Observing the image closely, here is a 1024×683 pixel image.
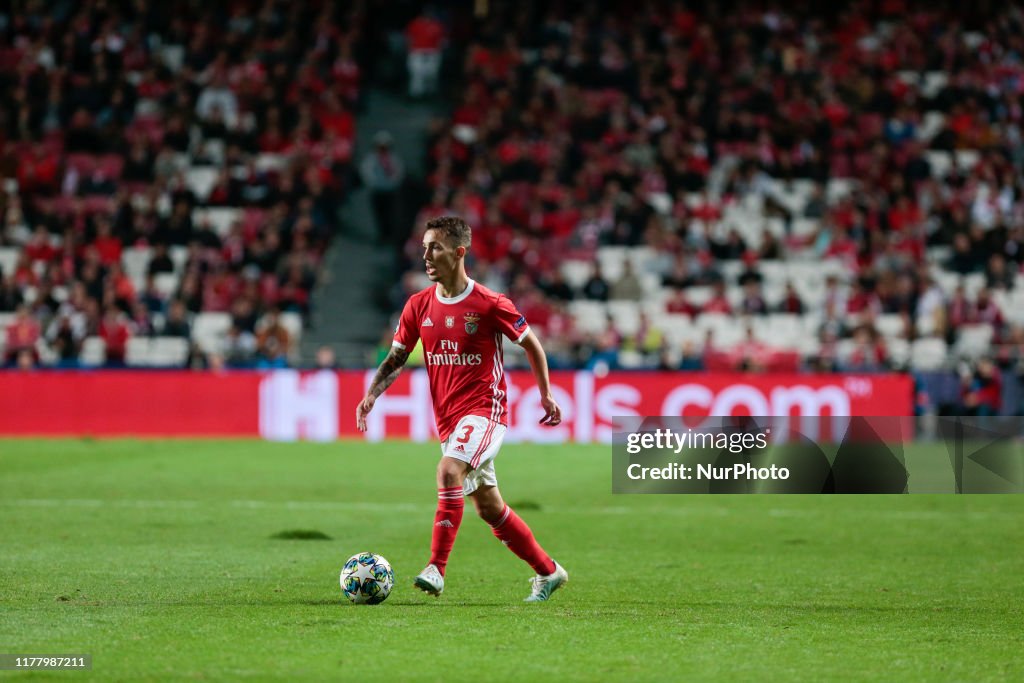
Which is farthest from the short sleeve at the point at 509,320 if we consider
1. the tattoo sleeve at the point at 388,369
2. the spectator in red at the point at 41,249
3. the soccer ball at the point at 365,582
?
the spectator in red at the point at 41,249

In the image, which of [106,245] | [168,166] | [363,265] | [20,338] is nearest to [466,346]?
[20,338]

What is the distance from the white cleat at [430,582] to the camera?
322 inches

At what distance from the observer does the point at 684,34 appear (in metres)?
32.9

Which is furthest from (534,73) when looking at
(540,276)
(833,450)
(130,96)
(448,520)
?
(448,520)

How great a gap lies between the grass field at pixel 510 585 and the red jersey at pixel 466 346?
1.16m

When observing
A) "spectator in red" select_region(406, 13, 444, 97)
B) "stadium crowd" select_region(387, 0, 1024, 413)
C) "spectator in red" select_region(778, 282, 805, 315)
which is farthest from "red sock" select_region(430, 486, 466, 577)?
"spectator in red" select_region(406, 13, 444, 97)

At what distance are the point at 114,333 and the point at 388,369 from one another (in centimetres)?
1765

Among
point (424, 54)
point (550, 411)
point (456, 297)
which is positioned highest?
point (424, 54)

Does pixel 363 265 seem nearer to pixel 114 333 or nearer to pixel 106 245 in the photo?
pixel 106 245

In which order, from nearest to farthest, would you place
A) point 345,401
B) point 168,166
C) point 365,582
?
point 365,582 → point 345,401 → point 168,166

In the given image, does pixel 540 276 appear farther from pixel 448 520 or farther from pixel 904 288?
pixel 448 520

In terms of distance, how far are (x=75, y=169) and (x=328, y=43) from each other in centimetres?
644

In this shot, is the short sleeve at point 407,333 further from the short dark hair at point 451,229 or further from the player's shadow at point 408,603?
the player's shadow at point 408,603

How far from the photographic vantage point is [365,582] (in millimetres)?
8195
